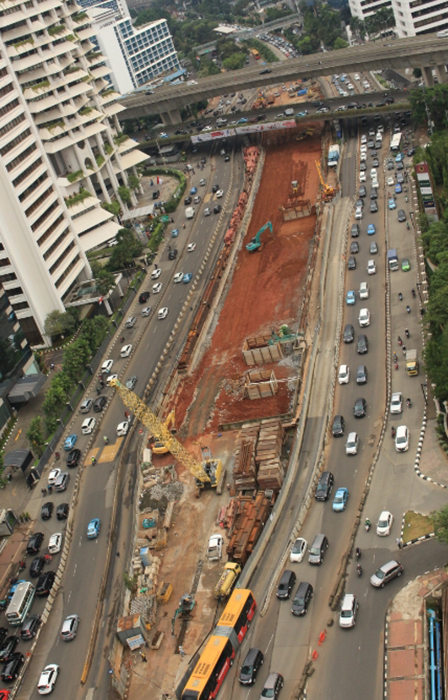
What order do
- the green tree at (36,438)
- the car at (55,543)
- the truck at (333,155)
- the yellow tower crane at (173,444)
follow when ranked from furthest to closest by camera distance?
1. the truck at (333,155)
2. the green tree at (36,438)
3. the yellow tower crane at (173,444)
4. the car at (55,543)

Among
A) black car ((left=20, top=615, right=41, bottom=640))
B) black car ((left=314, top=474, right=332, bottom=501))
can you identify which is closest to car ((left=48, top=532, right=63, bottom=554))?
black car ((left=20, top=615, right=41, bottom=640))

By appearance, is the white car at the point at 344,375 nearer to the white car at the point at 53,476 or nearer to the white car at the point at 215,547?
the white car at the point at 215,547

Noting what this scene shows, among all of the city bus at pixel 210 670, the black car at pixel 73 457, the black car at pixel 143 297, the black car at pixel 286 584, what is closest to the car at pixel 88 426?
the black car at pixel 73 457

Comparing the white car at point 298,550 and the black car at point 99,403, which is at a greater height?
the black car at point 99,403

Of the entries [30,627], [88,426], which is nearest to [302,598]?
[30,627]

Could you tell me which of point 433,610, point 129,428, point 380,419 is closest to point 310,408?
point 380,419

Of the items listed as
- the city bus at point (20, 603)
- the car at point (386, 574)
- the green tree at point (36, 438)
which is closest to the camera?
the car at point (386, 574)

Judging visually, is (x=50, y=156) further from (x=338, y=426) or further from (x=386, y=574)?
(x=386, y=574)
